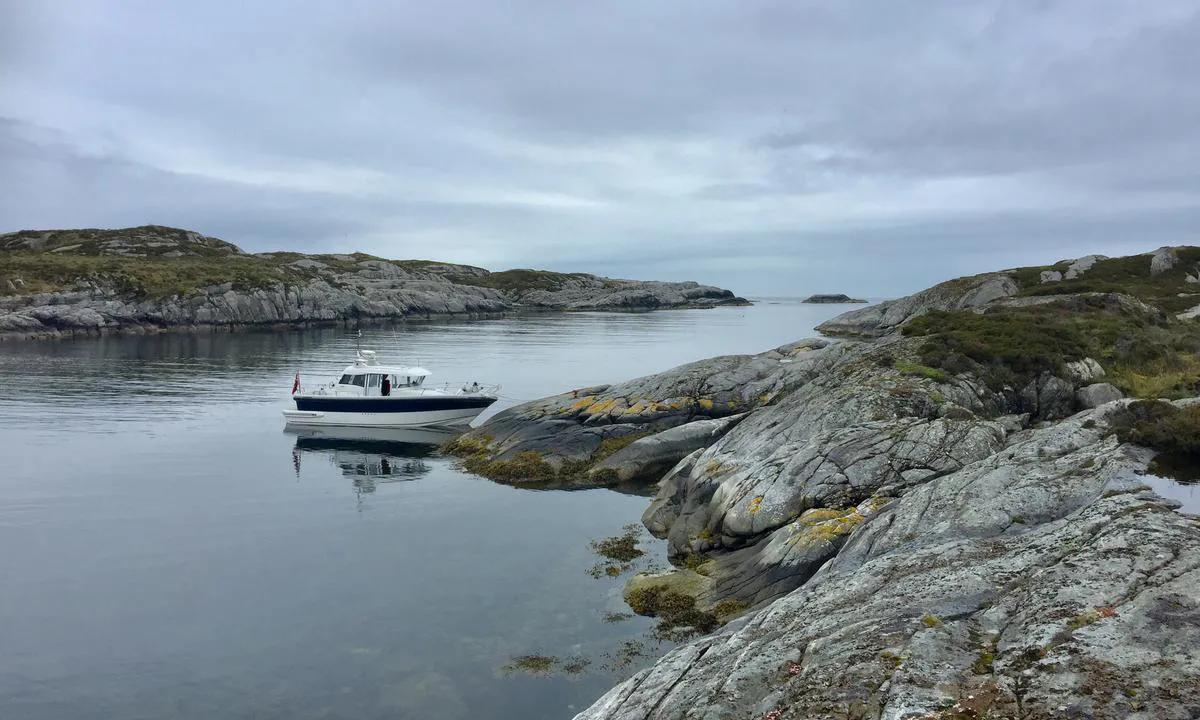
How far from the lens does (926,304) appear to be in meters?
86.1

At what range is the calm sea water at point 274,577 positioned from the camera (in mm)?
16281

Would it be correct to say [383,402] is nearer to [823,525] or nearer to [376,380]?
[376,380]

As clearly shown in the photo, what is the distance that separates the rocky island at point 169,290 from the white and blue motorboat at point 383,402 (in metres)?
75.8

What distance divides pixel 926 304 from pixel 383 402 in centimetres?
6691

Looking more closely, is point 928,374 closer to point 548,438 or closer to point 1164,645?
point 1164,645

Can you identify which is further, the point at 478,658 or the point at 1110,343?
the point at 1110,343

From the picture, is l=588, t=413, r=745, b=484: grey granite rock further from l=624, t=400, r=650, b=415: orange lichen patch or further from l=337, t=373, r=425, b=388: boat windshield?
l=337, t=373, r=425, b=388: boat windshield

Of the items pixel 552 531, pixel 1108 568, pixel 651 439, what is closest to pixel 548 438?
pixel 651 439

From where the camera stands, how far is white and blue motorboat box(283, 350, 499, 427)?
47.9 metres

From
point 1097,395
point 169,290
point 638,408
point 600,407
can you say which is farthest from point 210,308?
point 1097,395

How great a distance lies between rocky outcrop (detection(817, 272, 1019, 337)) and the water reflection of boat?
1326 inches

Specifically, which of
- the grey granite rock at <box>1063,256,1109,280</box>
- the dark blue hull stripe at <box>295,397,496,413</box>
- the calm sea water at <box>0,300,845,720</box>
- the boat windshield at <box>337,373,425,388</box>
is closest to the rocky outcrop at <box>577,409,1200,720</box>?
the calm sea water at <box>0,300,845,720</box>

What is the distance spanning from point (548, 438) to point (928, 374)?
2023cm

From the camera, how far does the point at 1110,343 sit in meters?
27.5
